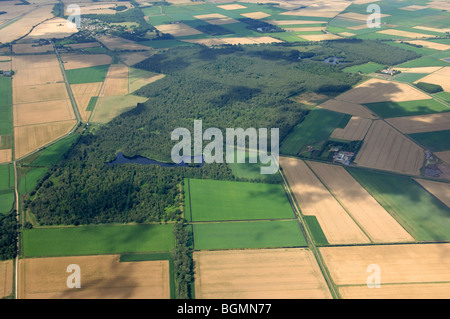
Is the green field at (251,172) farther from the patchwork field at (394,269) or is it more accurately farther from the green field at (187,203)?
the patchwork field at (394,269)

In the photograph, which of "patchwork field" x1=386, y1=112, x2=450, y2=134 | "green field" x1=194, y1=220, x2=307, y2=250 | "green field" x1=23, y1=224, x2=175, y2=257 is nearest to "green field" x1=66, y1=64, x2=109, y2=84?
"green field" x1=23, y1=224, x2=175, y2=257

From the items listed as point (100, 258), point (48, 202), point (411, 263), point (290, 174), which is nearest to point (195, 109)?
point (290, 174)

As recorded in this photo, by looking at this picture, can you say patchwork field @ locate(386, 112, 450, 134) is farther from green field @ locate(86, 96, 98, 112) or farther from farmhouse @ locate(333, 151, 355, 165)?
green field @ locate(86, 96, 98, 112)

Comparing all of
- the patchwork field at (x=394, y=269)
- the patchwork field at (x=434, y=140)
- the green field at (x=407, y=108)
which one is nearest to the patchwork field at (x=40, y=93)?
the green field at (x=407, y=108)

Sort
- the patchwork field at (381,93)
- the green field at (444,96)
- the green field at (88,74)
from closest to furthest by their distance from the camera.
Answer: the green field at (444,96), the patchwork field at (381,93), the green field at (88,74)

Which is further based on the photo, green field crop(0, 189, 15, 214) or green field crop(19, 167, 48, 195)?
green field crop(19, 167, 48, 195)

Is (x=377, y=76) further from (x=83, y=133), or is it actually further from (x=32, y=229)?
(x=32, y=229)
